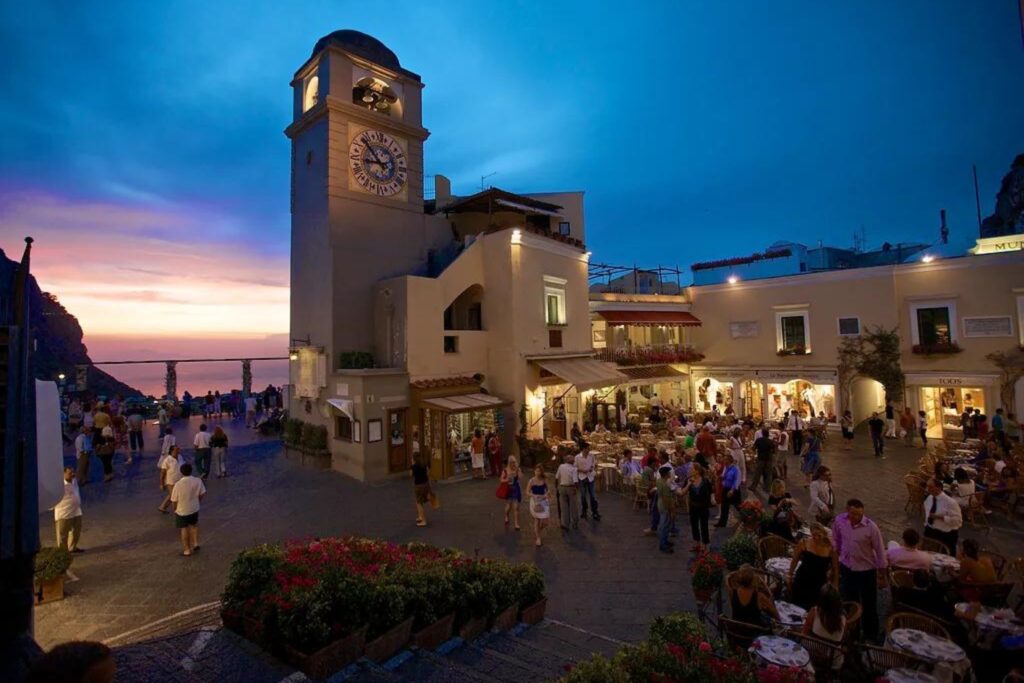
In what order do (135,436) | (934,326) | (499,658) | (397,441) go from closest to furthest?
(499,658)
(397,441)
(135,436)
(934,326)

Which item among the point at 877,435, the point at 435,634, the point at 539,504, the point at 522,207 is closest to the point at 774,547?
the point at 539,504

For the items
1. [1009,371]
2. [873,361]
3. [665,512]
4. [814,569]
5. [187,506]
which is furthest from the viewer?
[873,361]

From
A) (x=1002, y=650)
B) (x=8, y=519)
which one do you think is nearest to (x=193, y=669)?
(x=8, y=519)

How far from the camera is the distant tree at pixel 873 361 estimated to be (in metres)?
21.4

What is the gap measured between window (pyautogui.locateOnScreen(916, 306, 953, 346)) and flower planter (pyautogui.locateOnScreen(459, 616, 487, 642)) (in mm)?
23199

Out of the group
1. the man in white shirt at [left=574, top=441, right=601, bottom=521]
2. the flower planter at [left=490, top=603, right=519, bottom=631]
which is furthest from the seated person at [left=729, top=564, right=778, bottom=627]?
the man in white shirt at [left=574, top=441, right=601, bottom=521]

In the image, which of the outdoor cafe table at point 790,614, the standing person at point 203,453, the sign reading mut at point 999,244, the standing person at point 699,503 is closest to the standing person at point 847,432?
the sign reading mut at point 999,244

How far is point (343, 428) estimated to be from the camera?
1631cm

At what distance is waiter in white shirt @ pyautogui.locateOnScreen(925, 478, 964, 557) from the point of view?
7770mm

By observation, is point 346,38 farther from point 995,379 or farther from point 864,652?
point 995,379

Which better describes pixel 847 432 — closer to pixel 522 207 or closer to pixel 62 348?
pixel 522 207

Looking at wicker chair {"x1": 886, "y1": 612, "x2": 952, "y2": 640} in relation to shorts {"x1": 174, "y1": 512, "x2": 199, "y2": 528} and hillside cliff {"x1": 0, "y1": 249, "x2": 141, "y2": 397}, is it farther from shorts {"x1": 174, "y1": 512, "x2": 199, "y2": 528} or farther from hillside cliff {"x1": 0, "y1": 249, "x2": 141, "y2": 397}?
hillside cliff {"x1": 0, "y1": 249, "x2": 141, "y2": 397}

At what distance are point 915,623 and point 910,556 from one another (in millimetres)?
1198

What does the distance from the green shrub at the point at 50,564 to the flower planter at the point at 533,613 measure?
6.67 metres
